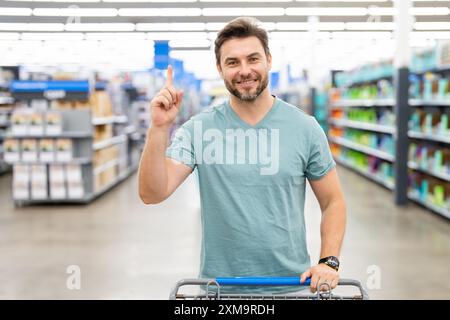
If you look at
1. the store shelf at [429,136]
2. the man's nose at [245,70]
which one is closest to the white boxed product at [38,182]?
the store shelf at [429,136]

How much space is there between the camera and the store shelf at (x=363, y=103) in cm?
1064

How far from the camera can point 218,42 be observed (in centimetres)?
181

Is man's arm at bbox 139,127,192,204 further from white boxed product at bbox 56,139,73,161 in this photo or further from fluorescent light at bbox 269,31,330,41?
fluorescent light at bbox 269,31,330,41

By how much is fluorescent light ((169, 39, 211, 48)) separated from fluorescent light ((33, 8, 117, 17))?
23.1 ft

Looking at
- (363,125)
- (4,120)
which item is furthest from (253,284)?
(4,120)

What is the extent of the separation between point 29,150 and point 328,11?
9.01m

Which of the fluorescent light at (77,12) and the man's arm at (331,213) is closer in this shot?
the man's arm at (331,213)

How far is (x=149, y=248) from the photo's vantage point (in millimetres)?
5973

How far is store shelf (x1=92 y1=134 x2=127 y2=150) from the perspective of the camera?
9.24 meters

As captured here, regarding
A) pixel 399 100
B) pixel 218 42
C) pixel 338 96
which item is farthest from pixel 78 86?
pixel 338 96

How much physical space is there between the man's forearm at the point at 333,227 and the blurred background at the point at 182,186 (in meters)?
0.54

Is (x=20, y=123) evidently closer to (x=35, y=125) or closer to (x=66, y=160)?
(x=35, y=125)

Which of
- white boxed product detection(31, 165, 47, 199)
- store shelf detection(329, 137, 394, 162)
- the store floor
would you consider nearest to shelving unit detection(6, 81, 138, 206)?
white boxed product detection(31, 165, 47, 199)

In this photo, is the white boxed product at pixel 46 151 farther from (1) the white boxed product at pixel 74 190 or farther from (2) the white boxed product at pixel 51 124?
(1) the white boxed product at pixel 74 190
